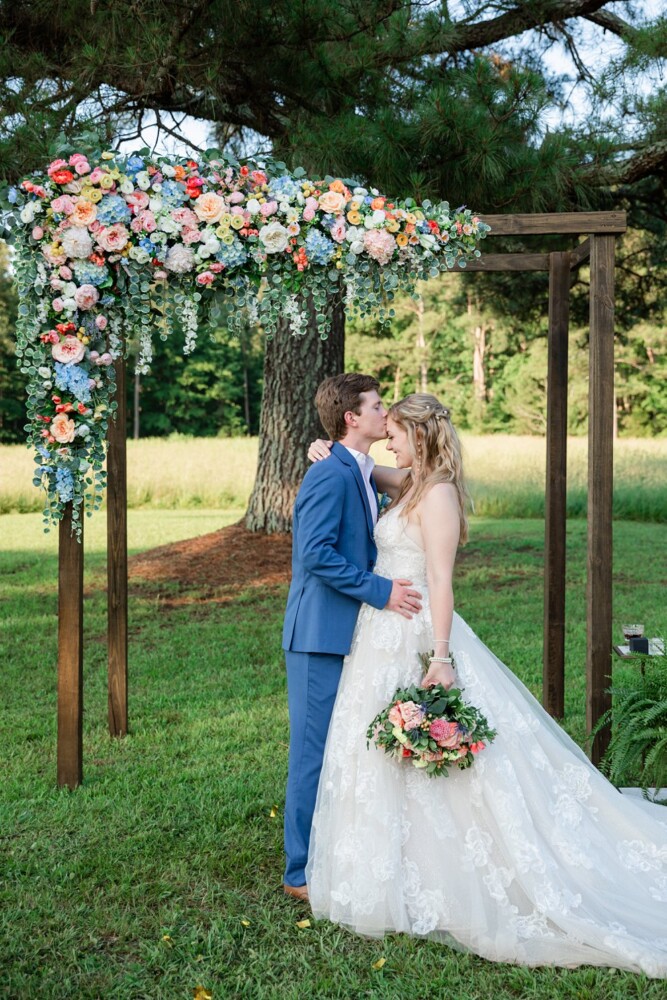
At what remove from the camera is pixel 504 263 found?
5.75 meters

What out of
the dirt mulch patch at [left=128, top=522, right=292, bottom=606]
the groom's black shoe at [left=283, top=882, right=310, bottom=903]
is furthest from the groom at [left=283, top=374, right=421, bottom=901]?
the dirt mulch patch at [left=128, top=522, right=292, bottom=606]

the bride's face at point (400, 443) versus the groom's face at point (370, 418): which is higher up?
the groom's face at point (370, 418)

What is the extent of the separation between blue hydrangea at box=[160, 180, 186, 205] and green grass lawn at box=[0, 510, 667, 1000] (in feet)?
9.09

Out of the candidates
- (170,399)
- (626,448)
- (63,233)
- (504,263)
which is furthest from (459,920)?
(170,399)

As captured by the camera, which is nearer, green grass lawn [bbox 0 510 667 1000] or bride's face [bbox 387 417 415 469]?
green grass lawn [bbox 0 510 667 1000]

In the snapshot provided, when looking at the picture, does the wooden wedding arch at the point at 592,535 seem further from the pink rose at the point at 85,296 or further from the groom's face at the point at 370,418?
the groom's face at the point at 370,418

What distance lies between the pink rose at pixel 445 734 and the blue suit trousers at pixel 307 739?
0.49m

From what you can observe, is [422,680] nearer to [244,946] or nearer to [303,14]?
[244,946]

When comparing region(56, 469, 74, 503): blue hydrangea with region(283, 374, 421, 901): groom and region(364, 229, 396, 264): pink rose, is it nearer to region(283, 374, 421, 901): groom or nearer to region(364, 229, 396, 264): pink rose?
region(283, 374, 421, 901): groom

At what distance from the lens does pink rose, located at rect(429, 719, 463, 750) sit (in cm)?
345

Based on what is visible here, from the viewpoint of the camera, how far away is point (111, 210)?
13.1 ft

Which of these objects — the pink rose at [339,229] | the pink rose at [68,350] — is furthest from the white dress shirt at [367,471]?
the pink rose at [68,350]

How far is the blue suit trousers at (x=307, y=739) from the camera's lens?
376cm

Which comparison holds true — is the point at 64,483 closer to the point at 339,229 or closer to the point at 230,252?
the point at 230,252
